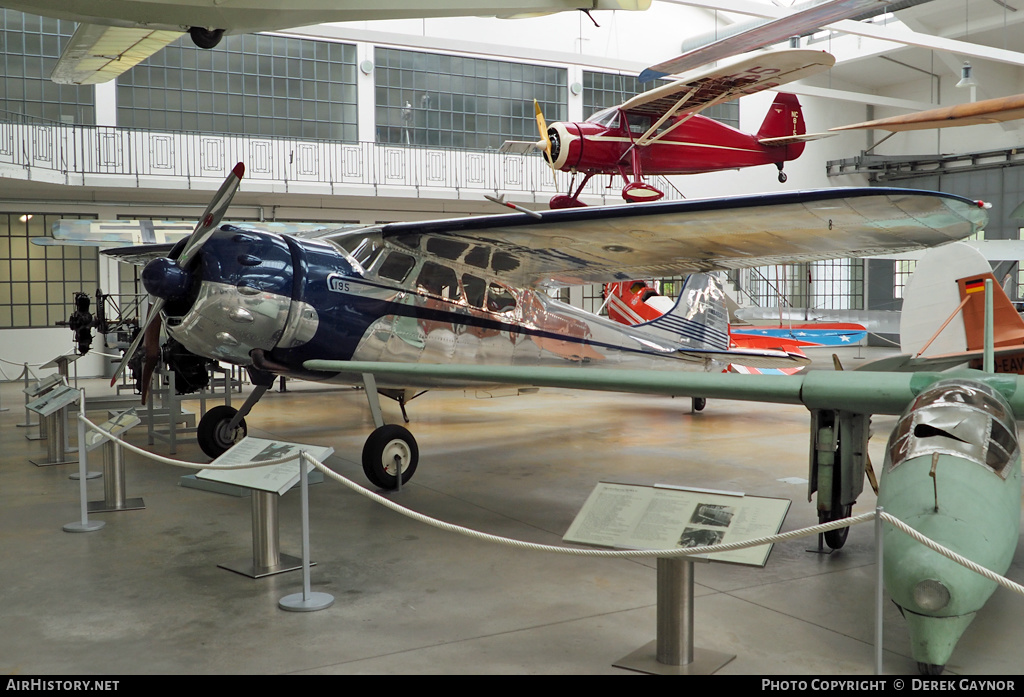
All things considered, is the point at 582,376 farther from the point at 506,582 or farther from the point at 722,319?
the point at 722,319

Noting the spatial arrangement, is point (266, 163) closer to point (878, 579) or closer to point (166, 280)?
point (166, 280)

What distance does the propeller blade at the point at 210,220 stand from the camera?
22.0 feet

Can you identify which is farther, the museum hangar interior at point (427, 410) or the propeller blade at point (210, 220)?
the propeller blade at point (210, 220)

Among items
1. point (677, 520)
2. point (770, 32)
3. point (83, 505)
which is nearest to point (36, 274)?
point (83, 505)

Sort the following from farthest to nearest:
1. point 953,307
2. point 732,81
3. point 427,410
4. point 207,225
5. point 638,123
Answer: point 427,410
point 638,123
point 732,81
point 953,307
point 207,225

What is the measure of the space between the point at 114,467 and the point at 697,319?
777cm

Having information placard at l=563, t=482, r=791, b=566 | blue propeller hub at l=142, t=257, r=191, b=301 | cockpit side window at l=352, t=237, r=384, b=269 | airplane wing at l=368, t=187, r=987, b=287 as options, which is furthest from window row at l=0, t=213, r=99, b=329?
information placard at l=563, t=482, r=791, b=566

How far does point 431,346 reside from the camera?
7980 mm

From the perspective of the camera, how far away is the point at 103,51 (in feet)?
40.0

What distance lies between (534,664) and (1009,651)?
2.20 meters

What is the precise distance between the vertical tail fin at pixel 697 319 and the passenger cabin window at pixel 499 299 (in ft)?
8.90

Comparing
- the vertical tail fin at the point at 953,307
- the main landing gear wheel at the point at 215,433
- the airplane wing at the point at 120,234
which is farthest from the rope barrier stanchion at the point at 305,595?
the airplane wing at the point at 120,234

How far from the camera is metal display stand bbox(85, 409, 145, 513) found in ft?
21.4

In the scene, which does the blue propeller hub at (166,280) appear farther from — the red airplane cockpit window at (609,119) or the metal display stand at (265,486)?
the red airplane cockpit window at (609,119)
